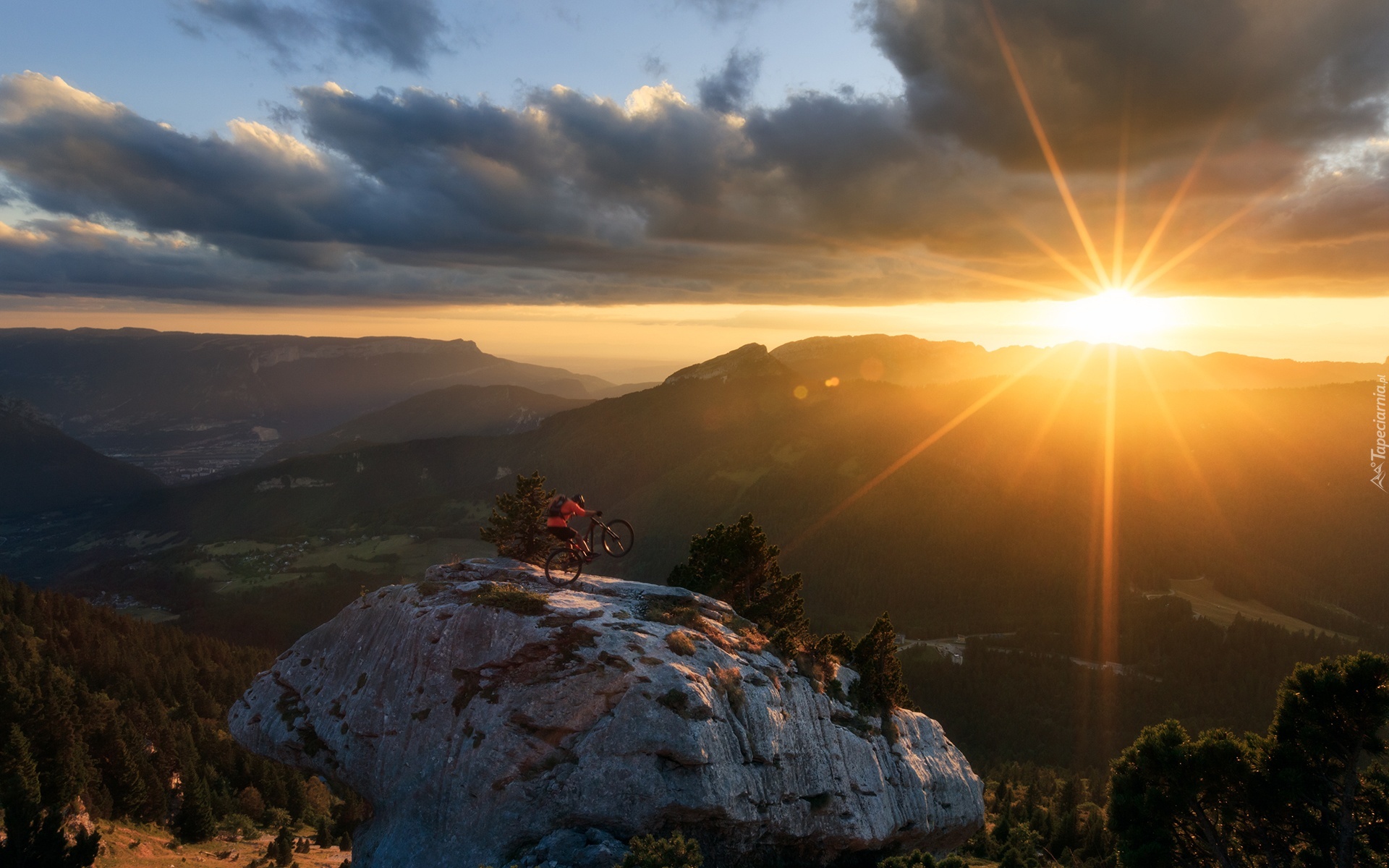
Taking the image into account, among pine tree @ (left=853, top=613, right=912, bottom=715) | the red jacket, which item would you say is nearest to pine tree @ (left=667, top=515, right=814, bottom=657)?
pine tree @ (left=853, top=613, right=912, bottom=715)

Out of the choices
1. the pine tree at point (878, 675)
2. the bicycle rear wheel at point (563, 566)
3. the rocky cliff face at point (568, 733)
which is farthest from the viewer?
the pine tree at point (878, 675)

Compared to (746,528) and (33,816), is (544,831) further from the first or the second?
(746,528)

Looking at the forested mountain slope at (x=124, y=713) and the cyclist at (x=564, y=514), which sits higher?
the cyclist at (x=564, y=514)

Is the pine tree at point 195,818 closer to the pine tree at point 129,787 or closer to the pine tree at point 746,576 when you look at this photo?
the pine tree at point 129,787

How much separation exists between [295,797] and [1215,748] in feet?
387

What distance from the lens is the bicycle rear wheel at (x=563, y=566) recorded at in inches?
1719

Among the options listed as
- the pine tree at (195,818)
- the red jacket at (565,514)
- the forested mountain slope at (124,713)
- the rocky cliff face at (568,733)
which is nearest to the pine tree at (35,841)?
the rocky cliff face at (568,733)

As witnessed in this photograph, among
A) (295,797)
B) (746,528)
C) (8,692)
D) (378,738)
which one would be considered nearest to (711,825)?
(378,738)

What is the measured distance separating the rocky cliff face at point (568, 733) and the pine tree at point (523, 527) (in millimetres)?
18664

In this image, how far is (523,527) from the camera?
220 ft

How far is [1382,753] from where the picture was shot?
33.2 metres

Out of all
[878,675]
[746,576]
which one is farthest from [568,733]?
[746,576]

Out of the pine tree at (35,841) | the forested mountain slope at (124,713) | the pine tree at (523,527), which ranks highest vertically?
the pine tree at (523,527)

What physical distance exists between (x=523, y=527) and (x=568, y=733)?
3519cm
